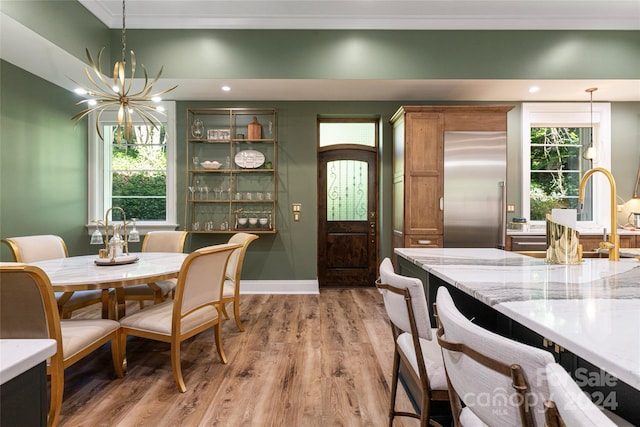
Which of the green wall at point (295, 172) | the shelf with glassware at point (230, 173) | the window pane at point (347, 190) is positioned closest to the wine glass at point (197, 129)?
the shelf with glassware at point (230, 173)

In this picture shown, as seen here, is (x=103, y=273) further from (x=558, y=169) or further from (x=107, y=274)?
(x=558, y=169)

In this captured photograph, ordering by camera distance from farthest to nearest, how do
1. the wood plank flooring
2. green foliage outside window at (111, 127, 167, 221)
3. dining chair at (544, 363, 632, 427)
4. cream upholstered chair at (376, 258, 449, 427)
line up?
green foliage outside window at (111, 127, 167, 221) → the wood plank flooring → cream upholstered chair at (376, 258, 449, 427) → dining chair at (544, 363, 632, 427)

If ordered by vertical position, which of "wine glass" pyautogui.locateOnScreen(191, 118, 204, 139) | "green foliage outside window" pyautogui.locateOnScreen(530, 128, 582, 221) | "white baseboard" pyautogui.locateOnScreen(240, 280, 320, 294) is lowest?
"white baseboard" pyautogui.locateOnScreen(240, 280, 320, 294)

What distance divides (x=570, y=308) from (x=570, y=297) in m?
0.15

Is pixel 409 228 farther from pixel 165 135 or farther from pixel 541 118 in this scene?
pixel 165 135

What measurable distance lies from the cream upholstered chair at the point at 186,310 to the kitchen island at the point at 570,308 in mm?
1333

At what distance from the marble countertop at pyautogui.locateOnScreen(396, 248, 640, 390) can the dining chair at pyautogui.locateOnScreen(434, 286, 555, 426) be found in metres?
0.16

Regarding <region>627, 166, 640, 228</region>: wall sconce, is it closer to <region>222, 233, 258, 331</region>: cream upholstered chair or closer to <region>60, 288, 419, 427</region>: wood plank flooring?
<region>60, 288, 419, 427</region>: wood plank flooring

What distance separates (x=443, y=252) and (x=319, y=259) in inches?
121

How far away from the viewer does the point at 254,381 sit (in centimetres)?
233

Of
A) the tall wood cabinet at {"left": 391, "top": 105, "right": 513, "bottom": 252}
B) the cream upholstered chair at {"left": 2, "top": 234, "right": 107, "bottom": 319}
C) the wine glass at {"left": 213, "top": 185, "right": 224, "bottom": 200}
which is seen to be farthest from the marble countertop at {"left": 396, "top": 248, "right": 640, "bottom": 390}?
the wine glass at {"left": 213, "top": 185, "right": 224, "bottom": 200}

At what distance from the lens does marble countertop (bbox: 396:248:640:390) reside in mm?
734

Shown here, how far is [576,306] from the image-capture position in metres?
1.03

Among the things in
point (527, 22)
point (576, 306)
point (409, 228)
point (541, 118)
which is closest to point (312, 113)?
point (409, 228)
